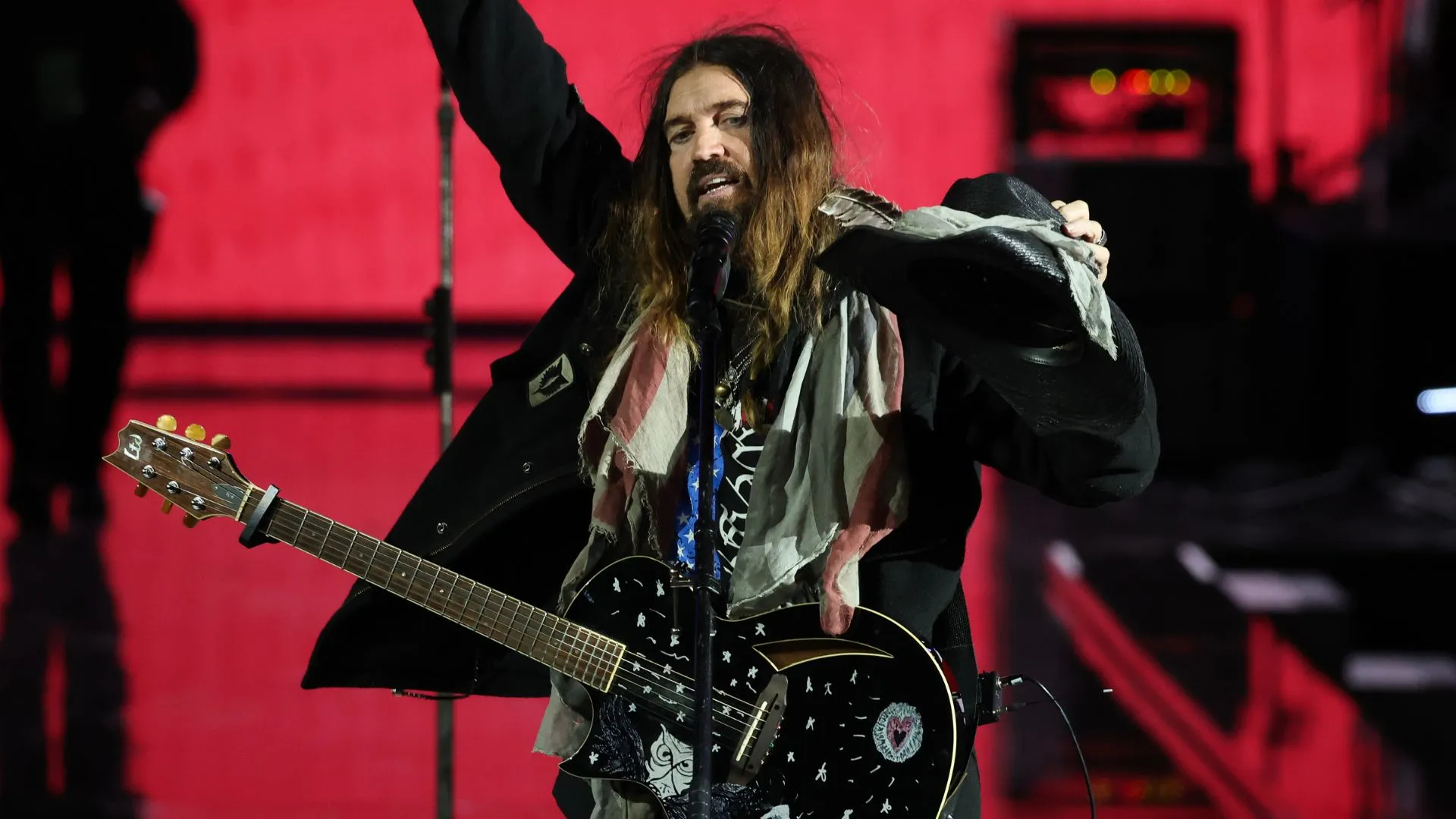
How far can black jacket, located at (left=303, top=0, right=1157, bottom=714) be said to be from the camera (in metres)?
1.48

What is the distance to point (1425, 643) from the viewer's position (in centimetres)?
359

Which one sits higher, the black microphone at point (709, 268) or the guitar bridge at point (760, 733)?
the black microphone at point (709, 268)

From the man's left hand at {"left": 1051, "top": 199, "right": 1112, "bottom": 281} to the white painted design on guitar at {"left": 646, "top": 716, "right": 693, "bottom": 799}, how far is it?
0.67 meters

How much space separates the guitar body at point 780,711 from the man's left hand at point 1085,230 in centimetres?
44

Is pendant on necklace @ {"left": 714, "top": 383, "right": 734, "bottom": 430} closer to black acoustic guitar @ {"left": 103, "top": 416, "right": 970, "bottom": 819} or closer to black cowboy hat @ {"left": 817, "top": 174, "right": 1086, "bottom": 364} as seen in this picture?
black acoustic guitar @ {"left": 103, "top": 416, "right": 970, "bottom": 819}

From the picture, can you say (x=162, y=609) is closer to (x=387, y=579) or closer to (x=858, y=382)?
(x=387, y=579)

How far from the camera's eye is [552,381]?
164cm

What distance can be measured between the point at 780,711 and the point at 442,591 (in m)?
0.40

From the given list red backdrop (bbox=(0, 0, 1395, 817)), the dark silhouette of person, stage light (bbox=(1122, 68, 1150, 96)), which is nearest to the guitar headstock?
red backdrop (bbox=(0, 0, 1395, 817))

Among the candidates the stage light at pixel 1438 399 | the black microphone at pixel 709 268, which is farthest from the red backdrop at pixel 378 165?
the black microphone at pixel 709 268

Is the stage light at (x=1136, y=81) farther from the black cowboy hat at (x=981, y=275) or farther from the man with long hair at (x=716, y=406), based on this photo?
the black cowboy hat at (x=981, y=275)

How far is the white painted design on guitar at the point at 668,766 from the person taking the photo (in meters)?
1.52

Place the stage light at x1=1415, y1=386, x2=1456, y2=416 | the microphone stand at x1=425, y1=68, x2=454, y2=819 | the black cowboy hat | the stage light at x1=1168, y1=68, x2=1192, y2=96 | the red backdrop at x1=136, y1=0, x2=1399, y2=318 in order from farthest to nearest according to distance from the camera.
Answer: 1. the stage light at x1=1415, y1=386, x2=1456, y2=416
2. the stage light at x1=1168, y1=68, x2=1192, y2=96
3. the red backdrop at x1=136, y1=0, x2=1399, y2=318
4. the microphone stand at x1=425, y1=68, x2=454, y2=819
5. the black cowboy hat

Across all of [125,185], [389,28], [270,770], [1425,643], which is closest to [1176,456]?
[1425,643]
